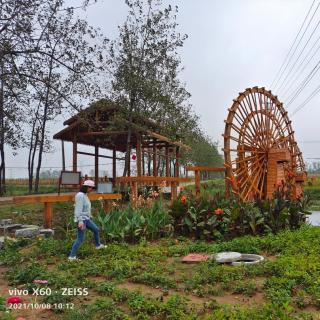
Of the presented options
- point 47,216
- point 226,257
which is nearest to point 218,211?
point 226,257

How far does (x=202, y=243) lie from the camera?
7.58 m

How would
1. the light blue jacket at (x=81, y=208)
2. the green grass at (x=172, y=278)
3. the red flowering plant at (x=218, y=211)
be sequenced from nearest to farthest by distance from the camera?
1. the green grass at (x=172, y=278)
2. the light blue jacket at (x=81, y=208)
3. the red flowering plant at (x=218, y=211)

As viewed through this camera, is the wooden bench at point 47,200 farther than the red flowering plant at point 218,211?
Yes

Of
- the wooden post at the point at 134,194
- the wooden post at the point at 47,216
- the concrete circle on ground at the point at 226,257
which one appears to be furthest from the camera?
the wooden post at the point at 134,194

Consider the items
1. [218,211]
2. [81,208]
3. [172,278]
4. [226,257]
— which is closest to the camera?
[172,278]

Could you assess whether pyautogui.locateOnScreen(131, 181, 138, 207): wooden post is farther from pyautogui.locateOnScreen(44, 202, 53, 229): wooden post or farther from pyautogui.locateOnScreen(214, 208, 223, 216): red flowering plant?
pyautogui.locateOnScreen(214, 208, 223, 216): red flowering plant

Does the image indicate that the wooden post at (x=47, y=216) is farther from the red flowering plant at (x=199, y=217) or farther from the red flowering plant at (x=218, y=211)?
the red flowering plant at (x=218, y=211)

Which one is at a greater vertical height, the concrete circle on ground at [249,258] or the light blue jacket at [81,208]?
the light blue jacket at [81,208]

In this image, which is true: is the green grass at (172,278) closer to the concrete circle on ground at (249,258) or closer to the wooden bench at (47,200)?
the concrete circle on ground at (249,258)

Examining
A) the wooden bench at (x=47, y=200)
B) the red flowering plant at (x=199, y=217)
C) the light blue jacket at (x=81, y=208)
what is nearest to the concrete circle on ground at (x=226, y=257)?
the red flowering plant at (x=199, y=217)

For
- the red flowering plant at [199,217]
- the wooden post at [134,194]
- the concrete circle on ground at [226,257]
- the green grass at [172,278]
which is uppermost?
the wooden post at [134,194]

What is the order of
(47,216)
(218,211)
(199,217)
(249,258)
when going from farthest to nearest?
(47,216)
(199,217)
(218,211)
(249,258)

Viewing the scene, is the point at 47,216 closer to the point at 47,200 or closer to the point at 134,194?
the point at 47,200

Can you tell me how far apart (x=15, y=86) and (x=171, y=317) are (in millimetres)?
8441
